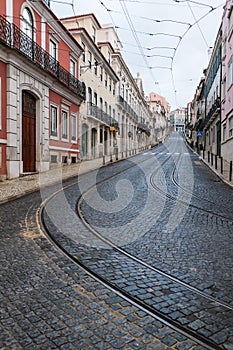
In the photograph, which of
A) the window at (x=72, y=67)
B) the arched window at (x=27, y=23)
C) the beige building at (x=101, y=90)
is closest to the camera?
the arched window at (x=27, y=23)

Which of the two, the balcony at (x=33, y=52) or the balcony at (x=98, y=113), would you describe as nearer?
the balcony at (x=33, y=52)

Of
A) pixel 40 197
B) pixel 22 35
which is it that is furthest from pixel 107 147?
pixel 40 197

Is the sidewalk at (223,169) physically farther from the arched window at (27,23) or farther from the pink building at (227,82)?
the arched window at (27,23)

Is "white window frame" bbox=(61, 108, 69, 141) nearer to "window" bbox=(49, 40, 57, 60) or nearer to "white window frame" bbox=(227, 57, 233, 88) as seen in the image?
"window" bbox=(49, 40, 57, 60)

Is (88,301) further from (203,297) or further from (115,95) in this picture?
(115,95)

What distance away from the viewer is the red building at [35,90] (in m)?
13.4

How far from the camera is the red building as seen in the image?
13352mm

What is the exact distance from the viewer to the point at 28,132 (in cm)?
1592

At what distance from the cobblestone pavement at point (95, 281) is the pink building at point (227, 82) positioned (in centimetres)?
1626

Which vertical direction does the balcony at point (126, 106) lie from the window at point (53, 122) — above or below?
above

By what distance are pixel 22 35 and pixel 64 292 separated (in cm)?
1388

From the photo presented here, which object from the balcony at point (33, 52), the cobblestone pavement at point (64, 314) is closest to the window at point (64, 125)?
the balcony at point (33, 52)

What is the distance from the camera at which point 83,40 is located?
80.5ft

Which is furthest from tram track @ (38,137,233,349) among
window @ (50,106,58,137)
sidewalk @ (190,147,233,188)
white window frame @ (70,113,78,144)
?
white window frame @ (70,113,78,144)
